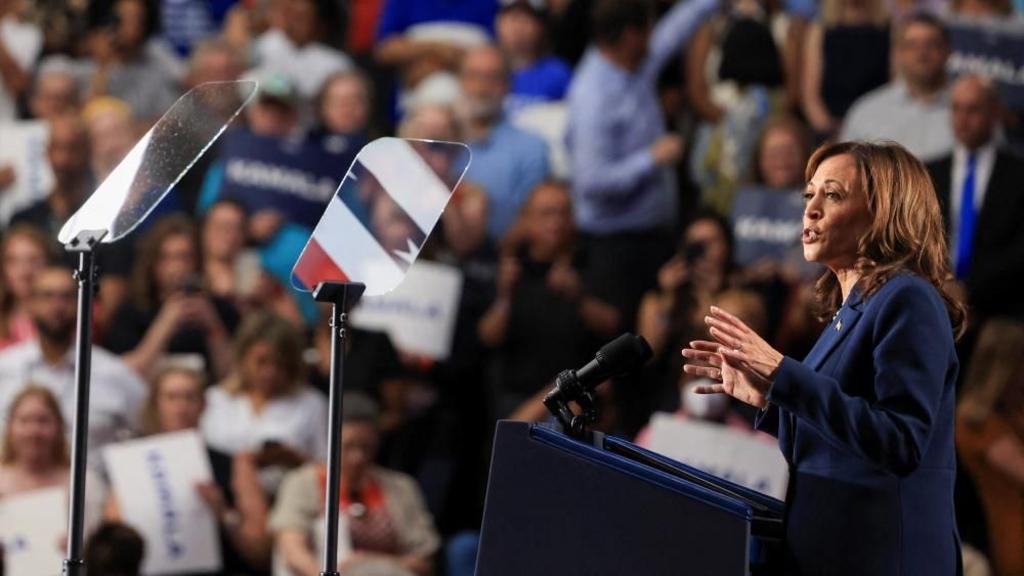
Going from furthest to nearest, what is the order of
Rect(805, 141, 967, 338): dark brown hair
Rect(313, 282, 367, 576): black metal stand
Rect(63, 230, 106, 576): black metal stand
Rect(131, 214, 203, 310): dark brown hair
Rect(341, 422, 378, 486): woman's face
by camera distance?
Rect(131, 214, 203, 310): dark brown hair → Rect(341, 422, 378, 486): woman's face → Rect(63, 230, 106, 576): black metal stand → Rect(313, 282, 367, 576): black metal stand → Rect(805, 141, 967, 338): dark brown hair

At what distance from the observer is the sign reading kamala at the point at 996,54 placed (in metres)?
7.82

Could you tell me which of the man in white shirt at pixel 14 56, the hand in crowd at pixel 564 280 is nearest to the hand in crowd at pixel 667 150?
the hand in crowd at pixel 564 280

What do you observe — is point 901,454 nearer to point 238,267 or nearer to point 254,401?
point 254,401

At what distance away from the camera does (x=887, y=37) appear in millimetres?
8281

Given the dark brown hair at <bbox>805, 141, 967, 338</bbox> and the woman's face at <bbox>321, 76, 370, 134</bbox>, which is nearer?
the dark brown hair at <bbox>805, 141, 967, 338</bbox>

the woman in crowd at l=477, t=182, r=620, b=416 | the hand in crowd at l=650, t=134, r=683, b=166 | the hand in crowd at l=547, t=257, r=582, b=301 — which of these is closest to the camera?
the woman in crowd at l=477, t=182, r=620, b=416

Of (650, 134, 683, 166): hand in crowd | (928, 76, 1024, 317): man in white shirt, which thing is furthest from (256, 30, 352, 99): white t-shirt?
(928, 76, 1024, 317): man in white shirt

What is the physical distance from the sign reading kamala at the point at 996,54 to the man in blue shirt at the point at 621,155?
4.18 feet

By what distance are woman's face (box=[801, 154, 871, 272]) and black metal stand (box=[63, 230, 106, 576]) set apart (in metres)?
1.42

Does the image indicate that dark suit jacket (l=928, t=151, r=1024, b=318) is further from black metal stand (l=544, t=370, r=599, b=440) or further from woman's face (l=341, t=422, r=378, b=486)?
black metal stand (l=544, t=370, r=599, b=440)

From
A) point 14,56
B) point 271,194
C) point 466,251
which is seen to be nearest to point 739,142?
point 466,251

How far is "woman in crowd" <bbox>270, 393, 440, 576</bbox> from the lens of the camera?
7.19 m

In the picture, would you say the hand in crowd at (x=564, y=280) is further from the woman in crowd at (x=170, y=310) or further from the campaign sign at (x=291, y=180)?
the woman in crowd at (x=170, y=310)

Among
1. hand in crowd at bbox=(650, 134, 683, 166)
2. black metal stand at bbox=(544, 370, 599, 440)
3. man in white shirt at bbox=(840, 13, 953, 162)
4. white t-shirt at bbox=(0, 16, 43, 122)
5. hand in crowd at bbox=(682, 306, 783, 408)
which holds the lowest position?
black metal stand at bbox=(544, 370, 599, 440)
